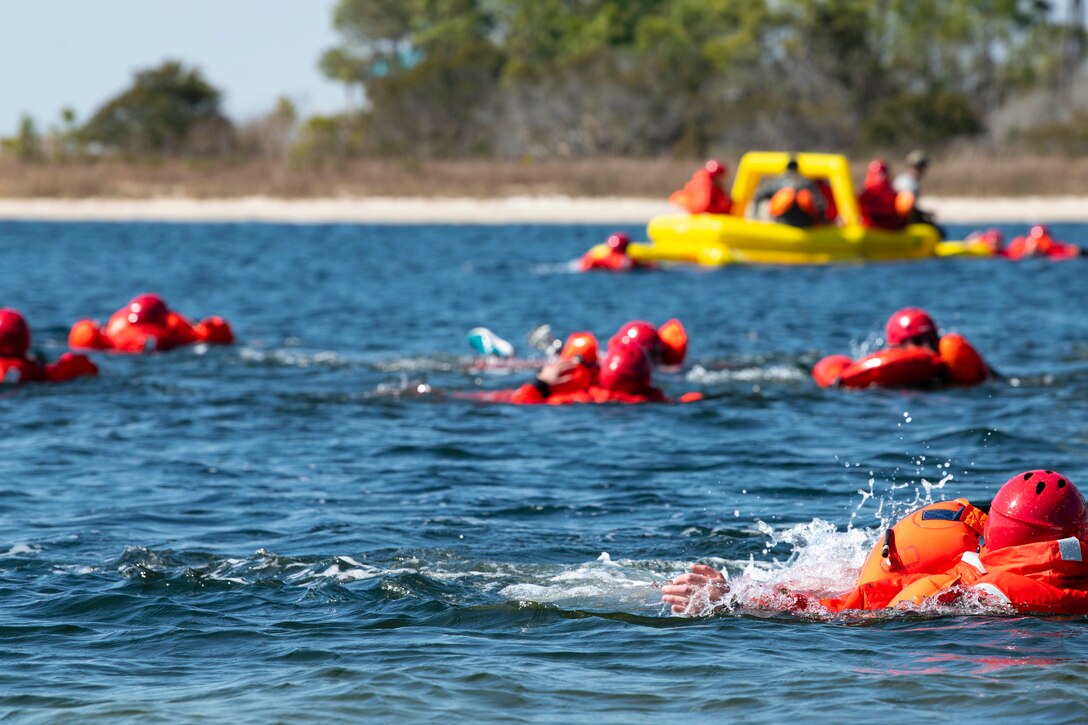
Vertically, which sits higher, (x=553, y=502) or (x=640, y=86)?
(x=640, y=86)

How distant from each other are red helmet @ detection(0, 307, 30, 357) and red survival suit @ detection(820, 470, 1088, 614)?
29.8ft

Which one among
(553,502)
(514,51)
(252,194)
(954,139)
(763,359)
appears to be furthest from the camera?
(514,51)

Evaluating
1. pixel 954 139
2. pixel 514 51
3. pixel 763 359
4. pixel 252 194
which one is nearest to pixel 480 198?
pixel 252 194

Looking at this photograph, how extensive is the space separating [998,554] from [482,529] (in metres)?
3.20

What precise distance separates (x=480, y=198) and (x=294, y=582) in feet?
144

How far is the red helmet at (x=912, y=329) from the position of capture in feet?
45.6

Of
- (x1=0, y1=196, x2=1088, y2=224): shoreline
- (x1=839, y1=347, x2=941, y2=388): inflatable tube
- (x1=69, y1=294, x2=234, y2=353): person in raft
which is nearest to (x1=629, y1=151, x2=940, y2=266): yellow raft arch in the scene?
(x1=69, y1=294, x2=234, y2=353): person in raft

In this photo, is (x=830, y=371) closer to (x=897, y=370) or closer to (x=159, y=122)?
(x=897, y=370)

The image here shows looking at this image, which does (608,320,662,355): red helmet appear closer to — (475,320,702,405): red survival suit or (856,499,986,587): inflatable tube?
(475,320,702,405): red survival suit

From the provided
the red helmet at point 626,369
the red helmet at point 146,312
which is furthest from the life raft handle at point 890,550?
the red helmet at point 146,312

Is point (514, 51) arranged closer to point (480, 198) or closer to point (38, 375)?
point (480, 198)

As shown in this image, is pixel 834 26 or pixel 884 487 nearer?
pixel 884 487

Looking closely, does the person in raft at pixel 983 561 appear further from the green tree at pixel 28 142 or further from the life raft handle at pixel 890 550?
the green tree at pixel 28 142

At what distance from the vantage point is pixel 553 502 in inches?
391
